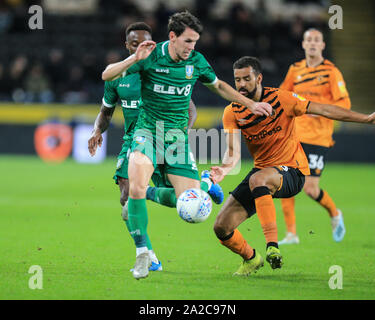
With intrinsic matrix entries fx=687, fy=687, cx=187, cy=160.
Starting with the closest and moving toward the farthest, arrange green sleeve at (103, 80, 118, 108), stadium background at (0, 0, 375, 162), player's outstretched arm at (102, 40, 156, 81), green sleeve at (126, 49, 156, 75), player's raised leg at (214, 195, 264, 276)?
player's outstretched arm at (102, 40, 156, 81)
green sleeve at (126, 49, 156, 75)
player's raised leg at (214, 195, 264, 276)
green sleeve at (103, 80, 118, 108)
stadium background at (0, 0, 375, 162)

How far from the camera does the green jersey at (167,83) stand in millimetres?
5793

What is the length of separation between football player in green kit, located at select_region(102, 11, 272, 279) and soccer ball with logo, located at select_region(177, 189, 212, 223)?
Result: 0.86 ft

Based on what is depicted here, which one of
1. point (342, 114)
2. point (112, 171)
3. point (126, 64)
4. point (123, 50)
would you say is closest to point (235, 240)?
point (342, 114)

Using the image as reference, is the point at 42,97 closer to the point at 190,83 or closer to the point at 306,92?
the point at 306,92

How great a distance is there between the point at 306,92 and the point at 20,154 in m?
11.3

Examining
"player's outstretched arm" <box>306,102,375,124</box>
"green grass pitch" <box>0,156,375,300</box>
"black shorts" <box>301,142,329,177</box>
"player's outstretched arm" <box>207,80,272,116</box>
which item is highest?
"player's outstretched arm" <box>207,80,272,116</box>

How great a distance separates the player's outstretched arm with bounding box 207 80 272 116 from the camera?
583 centimetres

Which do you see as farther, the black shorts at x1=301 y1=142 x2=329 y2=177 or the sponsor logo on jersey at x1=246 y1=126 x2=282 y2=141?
the black shorts at x1=301 y1=142 x2=329 y2=177

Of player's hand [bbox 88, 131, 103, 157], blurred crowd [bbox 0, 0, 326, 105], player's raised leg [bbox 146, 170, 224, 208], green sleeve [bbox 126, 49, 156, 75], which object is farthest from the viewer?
blurred crowd [bbox 0, 0, 326, 105]

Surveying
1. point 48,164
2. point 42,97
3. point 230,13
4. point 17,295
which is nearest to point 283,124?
point 17,295

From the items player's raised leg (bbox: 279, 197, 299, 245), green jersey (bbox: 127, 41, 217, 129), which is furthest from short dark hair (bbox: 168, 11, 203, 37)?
player's raised leg (bbox: 279, 197, 299, 245)

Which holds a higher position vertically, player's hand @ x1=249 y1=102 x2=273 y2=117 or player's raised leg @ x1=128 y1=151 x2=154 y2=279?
player's hand @ x1=249 y1=102 x2=273 y2=117

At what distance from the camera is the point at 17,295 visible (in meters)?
5.11

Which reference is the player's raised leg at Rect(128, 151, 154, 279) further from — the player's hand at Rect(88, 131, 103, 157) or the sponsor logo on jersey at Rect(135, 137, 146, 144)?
the player's hand at Rect(88, 131, 103, 157)
